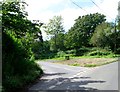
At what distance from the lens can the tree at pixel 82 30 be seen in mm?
98875

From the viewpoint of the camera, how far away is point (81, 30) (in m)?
105

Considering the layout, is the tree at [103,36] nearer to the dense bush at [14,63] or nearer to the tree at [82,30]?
the tree at [82,30]

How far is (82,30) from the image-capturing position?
105312 mm

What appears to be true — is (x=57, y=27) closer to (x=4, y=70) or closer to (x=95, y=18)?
(x=95, y=18)

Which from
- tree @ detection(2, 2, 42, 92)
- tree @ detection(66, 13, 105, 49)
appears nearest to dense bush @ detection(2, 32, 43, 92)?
Answer: tree @ detection(2, 2, 42, 92)

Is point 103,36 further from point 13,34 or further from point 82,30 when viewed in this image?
point 13,34

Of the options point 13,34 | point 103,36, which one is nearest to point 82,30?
point 103,36

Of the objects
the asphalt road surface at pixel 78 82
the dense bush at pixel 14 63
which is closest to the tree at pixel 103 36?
the asphalt road surface at pixel 78 82

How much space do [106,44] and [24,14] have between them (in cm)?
6398

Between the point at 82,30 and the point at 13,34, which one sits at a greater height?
the point at 82,30

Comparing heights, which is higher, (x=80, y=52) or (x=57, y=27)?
(x=57, y=27)

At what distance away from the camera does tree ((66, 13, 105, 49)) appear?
324ft

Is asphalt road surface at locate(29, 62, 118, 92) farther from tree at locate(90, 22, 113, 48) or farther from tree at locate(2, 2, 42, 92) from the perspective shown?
tree at locate(90, 22, 113, 48)

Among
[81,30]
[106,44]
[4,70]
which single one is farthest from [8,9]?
[81,30]
